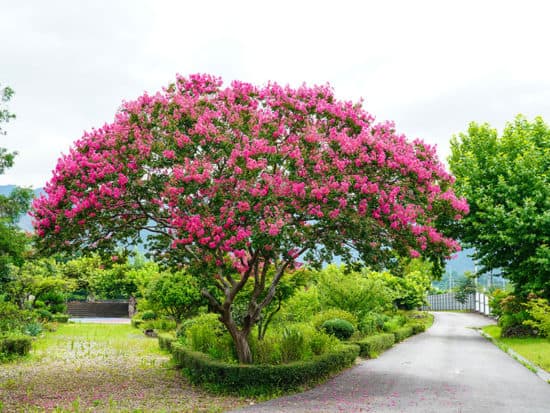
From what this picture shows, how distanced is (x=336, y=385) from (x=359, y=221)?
4.21 m

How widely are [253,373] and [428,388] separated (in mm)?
4021

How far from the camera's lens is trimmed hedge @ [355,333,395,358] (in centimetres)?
1873

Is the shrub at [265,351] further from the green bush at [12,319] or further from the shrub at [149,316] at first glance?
the shrub at [149,316]

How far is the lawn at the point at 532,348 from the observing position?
17716 millimetres

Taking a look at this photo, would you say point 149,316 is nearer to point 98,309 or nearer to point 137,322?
point 137,322

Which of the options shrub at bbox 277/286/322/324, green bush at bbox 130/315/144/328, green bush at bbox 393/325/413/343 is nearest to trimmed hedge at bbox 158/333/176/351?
shrub at bbox 277/286/322/324

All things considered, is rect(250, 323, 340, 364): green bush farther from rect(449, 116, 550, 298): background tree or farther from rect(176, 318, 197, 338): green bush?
rect(449, 116, 550, 298): background tree

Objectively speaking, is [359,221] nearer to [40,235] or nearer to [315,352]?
[315,352]

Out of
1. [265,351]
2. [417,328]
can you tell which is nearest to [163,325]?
[417,328]

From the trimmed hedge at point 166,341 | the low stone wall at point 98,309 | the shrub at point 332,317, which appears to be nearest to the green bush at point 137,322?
the trimmed hedge at point 166,341

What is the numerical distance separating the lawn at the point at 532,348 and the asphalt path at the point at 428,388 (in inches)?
27.8

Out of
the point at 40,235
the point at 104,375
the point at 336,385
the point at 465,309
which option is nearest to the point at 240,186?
the point at 40,235

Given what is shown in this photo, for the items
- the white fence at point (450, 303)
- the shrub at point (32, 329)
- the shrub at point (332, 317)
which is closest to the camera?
the shrub at point (332, 317)

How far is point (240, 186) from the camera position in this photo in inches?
441
